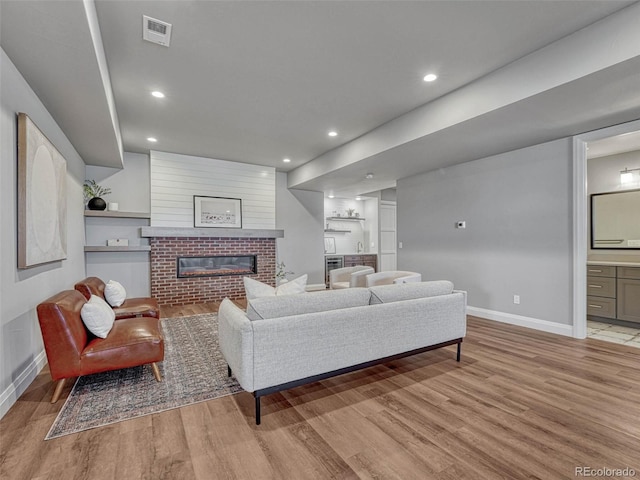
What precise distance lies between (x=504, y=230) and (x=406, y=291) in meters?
2.53

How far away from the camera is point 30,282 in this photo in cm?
257

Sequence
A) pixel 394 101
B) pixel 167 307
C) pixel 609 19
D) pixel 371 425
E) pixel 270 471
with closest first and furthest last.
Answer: pixel 270 471 → pixel 371 425 → pixel 609 19 → pixel 394 101 → pixel 167 307

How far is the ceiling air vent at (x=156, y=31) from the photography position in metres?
2.20

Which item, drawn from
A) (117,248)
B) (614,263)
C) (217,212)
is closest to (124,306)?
(117,248)

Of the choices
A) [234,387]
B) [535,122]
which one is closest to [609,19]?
[535,122]

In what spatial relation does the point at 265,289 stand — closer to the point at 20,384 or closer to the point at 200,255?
the point at 20,384

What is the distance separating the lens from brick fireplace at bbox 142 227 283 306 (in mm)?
5496

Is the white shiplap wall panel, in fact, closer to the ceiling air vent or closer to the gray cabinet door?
the ceiling air vent

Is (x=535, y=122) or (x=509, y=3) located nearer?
(x=509, y=3)

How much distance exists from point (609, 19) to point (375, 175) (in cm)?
366

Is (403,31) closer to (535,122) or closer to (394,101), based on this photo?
(394,101)

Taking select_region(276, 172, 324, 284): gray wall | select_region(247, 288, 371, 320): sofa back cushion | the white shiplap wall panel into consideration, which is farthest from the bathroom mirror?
the white shiplap wall panel

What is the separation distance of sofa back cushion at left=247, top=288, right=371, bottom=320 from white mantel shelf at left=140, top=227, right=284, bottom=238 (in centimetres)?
398

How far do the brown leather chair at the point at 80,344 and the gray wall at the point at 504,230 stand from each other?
4.37m
